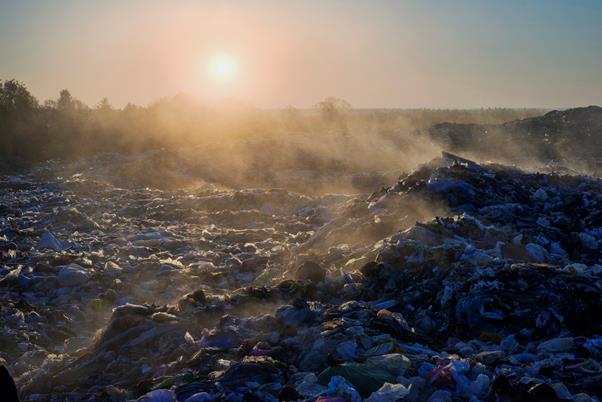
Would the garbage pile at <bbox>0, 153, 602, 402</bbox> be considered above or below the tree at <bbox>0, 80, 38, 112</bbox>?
below

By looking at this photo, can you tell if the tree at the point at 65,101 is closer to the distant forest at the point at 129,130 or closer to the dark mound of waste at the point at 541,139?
the distant forest at the point at 129,130

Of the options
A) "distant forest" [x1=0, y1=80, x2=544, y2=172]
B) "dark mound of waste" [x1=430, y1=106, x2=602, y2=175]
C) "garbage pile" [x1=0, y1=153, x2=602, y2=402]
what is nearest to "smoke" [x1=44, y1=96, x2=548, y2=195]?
"distant forest" [x1=0, y1=80, x2=544, y2=172]

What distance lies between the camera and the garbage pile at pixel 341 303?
11.3ft

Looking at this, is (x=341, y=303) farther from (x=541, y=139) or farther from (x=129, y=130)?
(x=129, y=130)

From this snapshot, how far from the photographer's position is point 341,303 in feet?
17.8

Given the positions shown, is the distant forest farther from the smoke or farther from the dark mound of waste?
the dark mound of waste

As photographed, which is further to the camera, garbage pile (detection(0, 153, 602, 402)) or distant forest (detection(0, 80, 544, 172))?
distant forest (detection(0, 80, 544, 172))

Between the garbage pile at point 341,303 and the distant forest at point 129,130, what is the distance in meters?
12.2

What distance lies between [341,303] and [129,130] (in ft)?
77.5

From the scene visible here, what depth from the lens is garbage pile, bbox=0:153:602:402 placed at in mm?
3445

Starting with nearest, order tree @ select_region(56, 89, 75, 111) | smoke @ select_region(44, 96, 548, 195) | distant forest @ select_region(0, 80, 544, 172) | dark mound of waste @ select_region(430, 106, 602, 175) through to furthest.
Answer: smoke @ select_region(44, 96, 548, 195)
dark mound of waste @ select_region(430, 106, 602, 175)
distant forest @ select_region(0, 80, 544, 172)
tree @ select_region(56, 89, 75, 111)

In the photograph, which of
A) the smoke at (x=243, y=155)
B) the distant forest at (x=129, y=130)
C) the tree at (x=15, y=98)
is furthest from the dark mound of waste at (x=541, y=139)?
the tree at (x=15, y=98)

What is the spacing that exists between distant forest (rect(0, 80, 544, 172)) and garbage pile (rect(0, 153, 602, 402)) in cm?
1221

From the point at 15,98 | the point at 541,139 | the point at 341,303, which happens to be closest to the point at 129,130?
the point at 15,98
